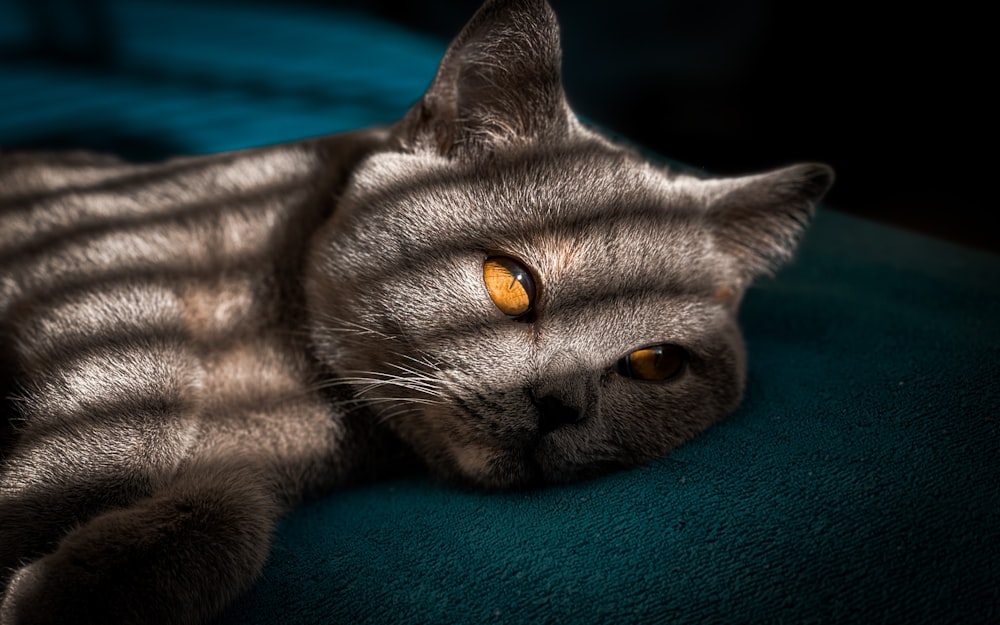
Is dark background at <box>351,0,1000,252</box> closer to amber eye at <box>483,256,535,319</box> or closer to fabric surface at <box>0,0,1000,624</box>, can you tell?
fabric surface at <box>0,0,1000,624</box>

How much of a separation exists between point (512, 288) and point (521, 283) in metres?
0.01

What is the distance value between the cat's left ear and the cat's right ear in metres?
0.30

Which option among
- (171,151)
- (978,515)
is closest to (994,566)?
(978,515)

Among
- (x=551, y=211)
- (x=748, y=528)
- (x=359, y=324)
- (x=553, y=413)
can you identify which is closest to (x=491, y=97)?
(x=551, y=211)

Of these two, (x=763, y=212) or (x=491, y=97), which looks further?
(x=763, y=212)

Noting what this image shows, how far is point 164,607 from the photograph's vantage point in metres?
0.76

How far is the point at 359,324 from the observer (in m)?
1.03

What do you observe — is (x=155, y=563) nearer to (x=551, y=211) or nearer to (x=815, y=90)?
(x=551, y=211)

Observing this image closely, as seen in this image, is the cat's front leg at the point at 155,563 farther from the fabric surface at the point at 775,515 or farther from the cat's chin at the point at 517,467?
the cat's chin at the point at 517,467

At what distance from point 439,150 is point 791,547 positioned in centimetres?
75

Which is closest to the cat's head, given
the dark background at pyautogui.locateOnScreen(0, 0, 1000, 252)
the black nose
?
the black nose

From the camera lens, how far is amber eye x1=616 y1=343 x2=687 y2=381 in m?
1.03

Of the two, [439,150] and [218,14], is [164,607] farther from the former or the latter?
[218,14]

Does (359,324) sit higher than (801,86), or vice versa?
(801,86)
